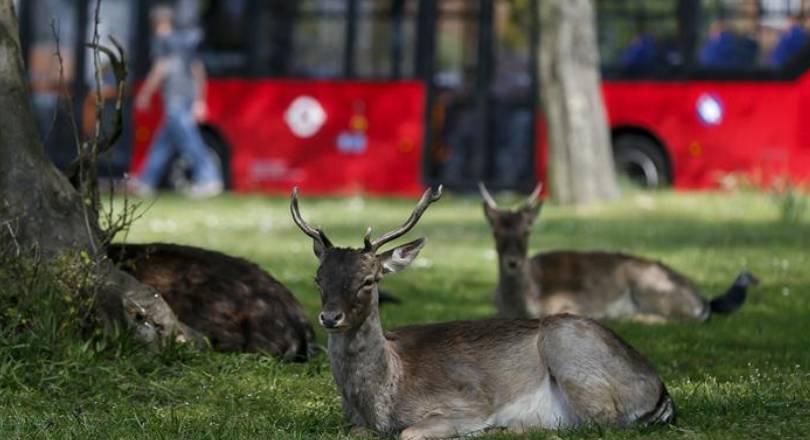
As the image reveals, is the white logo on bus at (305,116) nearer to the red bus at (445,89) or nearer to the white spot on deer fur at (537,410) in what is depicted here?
the red bus at (445,89)

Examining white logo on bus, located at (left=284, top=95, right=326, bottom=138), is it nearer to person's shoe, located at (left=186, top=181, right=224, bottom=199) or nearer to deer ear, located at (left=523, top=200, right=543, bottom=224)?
person's shoe, located at (left=186, top=181, right=224, bottom=199)

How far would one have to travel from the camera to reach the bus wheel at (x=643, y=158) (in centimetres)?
2722

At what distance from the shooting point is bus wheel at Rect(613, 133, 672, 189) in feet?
89.3

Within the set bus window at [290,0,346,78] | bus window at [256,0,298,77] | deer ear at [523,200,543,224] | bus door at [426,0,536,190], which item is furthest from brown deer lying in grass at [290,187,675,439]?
bus window at [256,0,298,77]

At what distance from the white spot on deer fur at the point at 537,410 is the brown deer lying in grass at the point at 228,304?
2.51m

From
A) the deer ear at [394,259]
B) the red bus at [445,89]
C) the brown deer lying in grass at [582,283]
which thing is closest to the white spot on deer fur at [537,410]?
the deer ear at [394,259]

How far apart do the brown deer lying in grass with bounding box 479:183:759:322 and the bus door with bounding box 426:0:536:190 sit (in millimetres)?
12986

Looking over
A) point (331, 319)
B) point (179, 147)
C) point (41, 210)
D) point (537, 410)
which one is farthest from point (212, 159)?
point (331, 319)

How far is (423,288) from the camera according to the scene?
15.6 m

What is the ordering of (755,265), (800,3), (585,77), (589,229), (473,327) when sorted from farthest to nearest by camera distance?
(800,3), (585,77), (589,229), (755,265), (473,327)

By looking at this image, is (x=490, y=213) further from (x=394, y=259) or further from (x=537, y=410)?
(x=537, y=410)

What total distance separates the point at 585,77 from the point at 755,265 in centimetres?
752

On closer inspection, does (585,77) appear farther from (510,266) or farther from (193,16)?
(510,266)

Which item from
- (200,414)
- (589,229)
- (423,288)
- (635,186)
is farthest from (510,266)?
(635,186)
